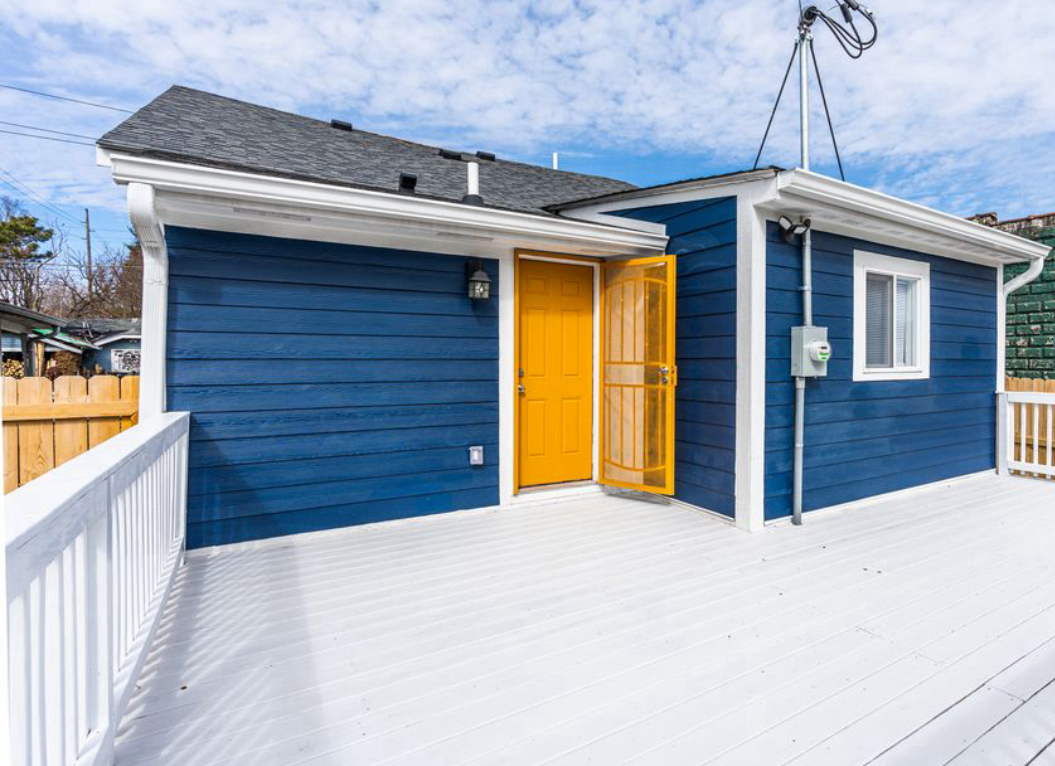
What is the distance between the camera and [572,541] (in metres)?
3.50

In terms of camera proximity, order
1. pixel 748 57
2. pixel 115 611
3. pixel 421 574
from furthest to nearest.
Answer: pixel 748 57 → pixel 421 574 → pixel 115 611

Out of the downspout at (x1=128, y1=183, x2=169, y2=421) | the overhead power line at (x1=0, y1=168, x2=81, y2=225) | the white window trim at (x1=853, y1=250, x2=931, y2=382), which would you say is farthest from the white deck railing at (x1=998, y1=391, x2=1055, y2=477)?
the overhead power line at (x1=0, y1=168, x2=81, y2=225)

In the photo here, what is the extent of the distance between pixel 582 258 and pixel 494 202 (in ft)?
2.85

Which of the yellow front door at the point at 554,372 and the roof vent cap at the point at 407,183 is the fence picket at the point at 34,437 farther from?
the yellow front door at the point at 554,372

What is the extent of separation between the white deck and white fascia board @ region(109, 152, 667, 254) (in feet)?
6.37

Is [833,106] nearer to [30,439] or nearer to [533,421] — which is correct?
[533,421]

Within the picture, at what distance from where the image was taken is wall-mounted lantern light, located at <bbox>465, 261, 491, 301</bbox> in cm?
394

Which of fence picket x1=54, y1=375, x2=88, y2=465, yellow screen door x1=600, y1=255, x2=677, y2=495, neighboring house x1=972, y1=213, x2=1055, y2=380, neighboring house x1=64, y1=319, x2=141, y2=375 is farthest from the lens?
neighboring house x1=64, y1=319, x2=141, y2=375

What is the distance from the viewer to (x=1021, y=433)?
215 inches

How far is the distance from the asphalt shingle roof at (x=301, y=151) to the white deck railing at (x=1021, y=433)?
470 centimetres

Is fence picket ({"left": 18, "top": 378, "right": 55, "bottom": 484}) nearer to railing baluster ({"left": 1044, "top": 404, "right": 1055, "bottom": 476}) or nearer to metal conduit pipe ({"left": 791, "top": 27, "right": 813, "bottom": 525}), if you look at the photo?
metal conduit pipe ({"left": 791, "top": 27, "right": 813, "bottom": 525})

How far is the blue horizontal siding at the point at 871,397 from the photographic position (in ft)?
12.7

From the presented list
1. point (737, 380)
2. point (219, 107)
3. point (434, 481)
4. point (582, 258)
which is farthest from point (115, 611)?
point (219, 107)

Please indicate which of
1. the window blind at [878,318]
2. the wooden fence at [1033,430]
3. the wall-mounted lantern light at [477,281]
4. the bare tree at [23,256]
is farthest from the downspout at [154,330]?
the bare tree at [23,256]
